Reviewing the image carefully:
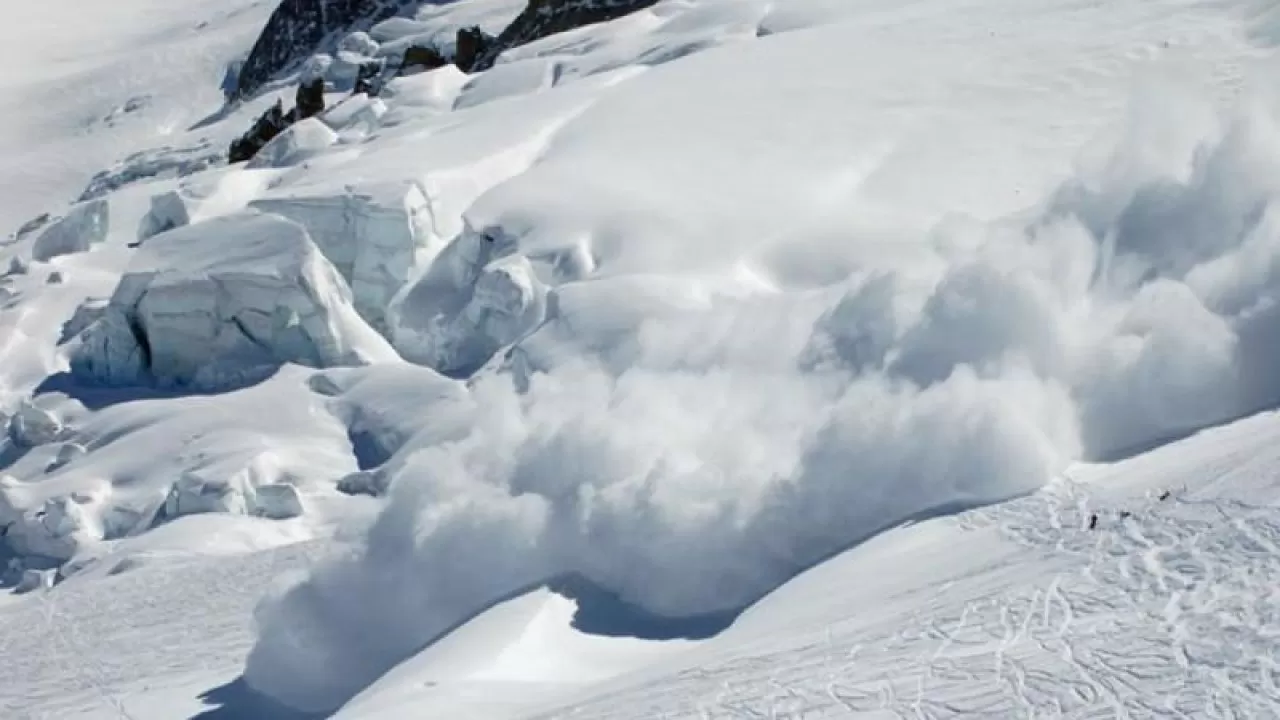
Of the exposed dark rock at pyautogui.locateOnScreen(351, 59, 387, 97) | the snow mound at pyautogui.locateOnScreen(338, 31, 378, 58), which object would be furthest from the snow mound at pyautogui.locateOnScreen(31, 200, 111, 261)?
the snow mound at pyautogui.locateOnScreen(338, 31, 378, 58)

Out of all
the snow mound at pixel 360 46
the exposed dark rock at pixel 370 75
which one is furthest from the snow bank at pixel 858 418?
the snow mound at pixel 360 46

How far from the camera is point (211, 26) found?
64688 mm

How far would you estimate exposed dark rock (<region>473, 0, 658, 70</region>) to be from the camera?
36.2 metres

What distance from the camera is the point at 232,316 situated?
20375mm

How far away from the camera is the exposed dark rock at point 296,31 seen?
178 ft

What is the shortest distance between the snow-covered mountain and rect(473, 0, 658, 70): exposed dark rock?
9.17 meters

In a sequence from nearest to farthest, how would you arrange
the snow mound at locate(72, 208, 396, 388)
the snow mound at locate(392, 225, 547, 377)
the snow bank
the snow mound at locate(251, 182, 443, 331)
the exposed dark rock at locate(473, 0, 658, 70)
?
the snow bank, the snow mound at locate(392, 225, 547, 377), the snow mound at locate(72, 208, 396, 388), the snow mound at locate(251, 182, 443, 331), the exposed dark rock at locate(473, 0, 658, 70)

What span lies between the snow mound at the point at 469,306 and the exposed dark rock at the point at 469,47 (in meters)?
19.6

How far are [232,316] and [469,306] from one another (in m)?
3.14

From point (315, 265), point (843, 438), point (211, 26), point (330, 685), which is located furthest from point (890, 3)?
point (211, 26)

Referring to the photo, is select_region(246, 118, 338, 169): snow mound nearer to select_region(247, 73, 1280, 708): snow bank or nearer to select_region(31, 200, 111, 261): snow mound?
select_region(31, 200, 111, 261): snow mound

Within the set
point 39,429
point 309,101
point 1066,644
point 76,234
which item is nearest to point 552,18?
point 309,101

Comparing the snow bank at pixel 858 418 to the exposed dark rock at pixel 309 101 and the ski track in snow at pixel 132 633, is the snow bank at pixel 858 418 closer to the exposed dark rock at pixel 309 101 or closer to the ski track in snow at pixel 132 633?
the ski track in snow at pixel 132 633

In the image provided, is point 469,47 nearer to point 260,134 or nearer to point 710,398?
point 260,134
